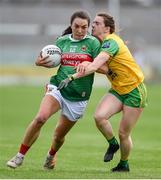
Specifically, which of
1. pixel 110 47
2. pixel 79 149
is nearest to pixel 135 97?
pixel 110 47

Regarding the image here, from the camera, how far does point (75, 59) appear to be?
13.0 m

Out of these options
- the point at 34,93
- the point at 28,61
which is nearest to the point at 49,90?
the point at 34,93

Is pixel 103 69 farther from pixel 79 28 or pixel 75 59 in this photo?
pixel 79 28

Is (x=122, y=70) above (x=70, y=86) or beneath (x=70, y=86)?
above

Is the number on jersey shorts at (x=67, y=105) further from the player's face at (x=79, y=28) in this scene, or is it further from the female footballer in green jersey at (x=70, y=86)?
the player's face at (x=79, y=28)

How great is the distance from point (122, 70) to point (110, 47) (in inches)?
17.5

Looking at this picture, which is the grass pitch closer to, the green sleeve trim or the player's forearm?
the player's forearm

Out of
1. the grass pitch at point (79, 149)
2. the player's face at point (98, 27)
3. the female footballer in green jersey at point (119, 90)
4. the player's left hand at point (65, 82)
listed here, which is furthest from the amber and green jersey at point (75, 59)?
the grass pitch at point (79, 149)

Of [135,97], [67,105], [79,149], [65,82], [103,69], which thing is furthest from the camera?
[79,149]

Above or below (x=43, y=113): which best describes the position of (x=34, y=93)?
below

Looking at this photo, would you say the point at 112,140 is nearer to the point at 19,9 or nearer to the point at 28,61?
the point at 28,61

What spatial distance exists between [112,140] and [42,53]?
63.3 inches

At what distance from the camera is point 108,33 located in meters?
13.0

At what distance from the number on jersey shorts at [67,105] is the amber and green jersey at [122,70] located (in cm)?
65
